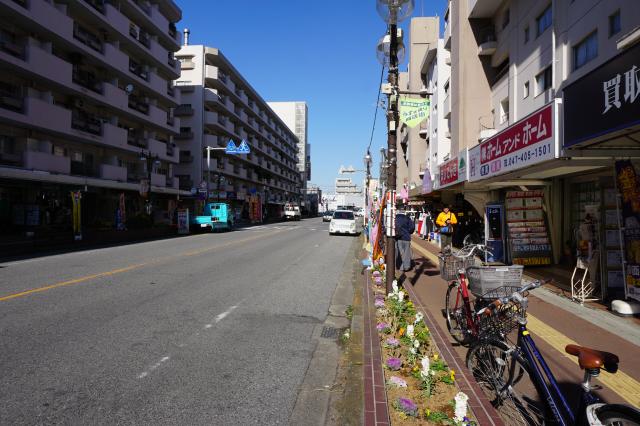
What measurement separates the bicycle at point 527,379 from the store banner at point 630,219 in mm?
4170

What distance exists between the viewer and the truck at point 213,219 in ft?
104

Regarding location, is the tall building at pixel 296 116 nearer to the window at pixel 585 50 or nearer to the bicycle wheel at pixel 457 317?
the window at pixel 585 50

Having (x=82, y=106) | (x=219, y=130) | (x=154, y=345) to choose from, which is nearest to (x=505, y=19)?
(x=154, y=345)

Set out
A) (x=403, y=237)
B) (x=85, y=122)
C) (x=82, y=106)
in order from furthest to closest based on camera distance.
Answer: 1. (x=82, y=106)
2. (x=85, y=122)
3. (x=403, y=237)

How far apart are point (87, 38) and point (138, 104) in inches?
271

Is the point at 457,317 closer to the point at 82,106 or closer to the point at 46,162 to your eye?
the point at 46,162

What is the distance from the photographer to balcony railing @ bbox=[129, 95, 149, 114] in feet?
107

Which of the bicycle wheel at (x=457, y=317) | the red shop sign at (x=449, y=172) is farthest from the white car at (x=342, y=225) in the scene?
the bicycle wheel at (x=457, y=317)

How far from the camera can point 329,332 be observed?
253 inches

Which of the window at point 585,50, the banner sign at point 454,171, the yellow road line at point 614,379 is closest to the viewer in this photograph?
the yellow road line at point 614,379

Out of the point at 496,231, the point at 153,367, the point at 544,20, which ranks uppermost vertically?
the point at 544,20

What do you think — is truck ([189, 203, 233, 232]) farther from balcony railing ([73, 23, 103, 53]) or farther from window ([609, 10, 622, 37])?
window ([609, 10, 622, 37])

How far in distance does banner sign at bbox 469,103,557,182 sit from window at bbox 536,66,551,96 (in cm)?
640

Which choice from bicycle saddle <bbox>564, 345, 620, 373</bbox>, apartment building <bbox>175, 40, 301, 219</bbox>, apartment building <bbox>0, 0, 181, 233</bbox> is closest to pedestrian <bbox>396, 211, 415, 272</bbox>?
bicycle saddle <bbox>564, 345, 620, 373</bbox>
